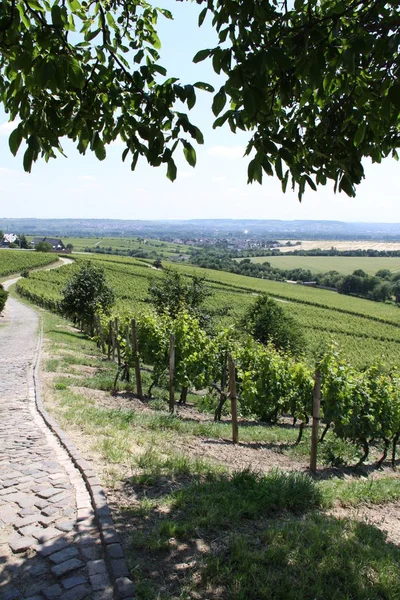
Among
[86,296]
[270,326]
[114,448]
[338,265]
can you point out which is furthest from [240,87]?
[338,265]

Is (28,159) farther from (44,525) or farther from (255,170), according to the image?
(44,525)

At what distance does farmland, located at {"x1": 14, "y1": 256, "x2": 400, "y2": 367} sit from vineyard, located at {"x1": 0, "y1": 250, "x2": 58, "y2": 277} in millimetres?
6951

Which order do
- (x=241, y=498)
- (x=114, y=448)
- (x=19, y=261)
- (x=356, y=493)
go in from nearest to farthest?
1. (x=241, y=498)
2. (x=356, y=493)
3. (x=114, y=448)
4. (x=19, y=261)

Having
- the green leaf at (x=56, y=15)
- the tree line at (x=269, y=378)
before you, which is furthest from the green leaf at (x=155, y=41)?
the tree line at (x=269, y=378)

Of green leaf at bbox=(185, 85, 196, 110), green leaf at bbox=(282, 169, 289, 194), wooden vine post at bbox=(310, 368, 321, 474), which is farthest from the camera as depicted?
wooden vine post at bbox=(310, 368, 321, 474)

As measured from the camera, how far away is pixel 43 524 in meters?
4.32

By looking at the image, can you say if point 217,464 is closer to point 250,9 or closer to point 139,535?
point 139,535

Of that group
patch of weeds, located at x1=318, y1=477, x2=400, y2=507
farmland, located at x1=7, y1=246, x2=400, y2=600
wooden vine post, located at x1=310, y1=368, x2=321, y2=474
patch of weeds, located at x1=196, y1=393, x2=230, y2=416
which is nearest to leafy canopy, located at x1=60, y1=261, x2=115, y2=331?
patch of weeds, located at x1=196, y1=393, x2=230, y2=416

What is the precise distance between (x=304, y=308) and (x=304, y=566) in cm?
6789

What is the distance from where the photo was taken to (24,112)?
330cm

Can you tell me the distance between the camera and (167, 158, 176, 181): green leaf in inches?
145

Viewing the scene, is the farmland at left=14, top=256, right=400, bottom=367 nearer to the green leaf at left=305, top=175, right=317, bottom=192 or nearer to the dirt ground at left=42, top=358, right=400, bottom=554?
the dirt ground at left=42, top=358, right=400, bottom=554

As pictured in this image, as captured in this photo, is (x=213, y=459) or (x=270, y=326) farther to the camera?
(x=270, y=326)

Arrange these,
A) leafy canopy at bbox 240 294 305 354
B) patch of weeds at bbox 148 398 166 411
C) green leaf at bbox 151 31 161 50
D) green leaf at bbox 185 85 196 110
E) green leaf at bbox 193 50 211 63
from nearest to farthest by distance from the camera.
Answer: green leaf at bbox 193 50 211 63, green leaf at bbox 185 85 196 110, green leaf at bbox 151 31 161 50, patch of weeds at bbox 148 398 166 411, leafy canopy at bbox 240 294 305 354
